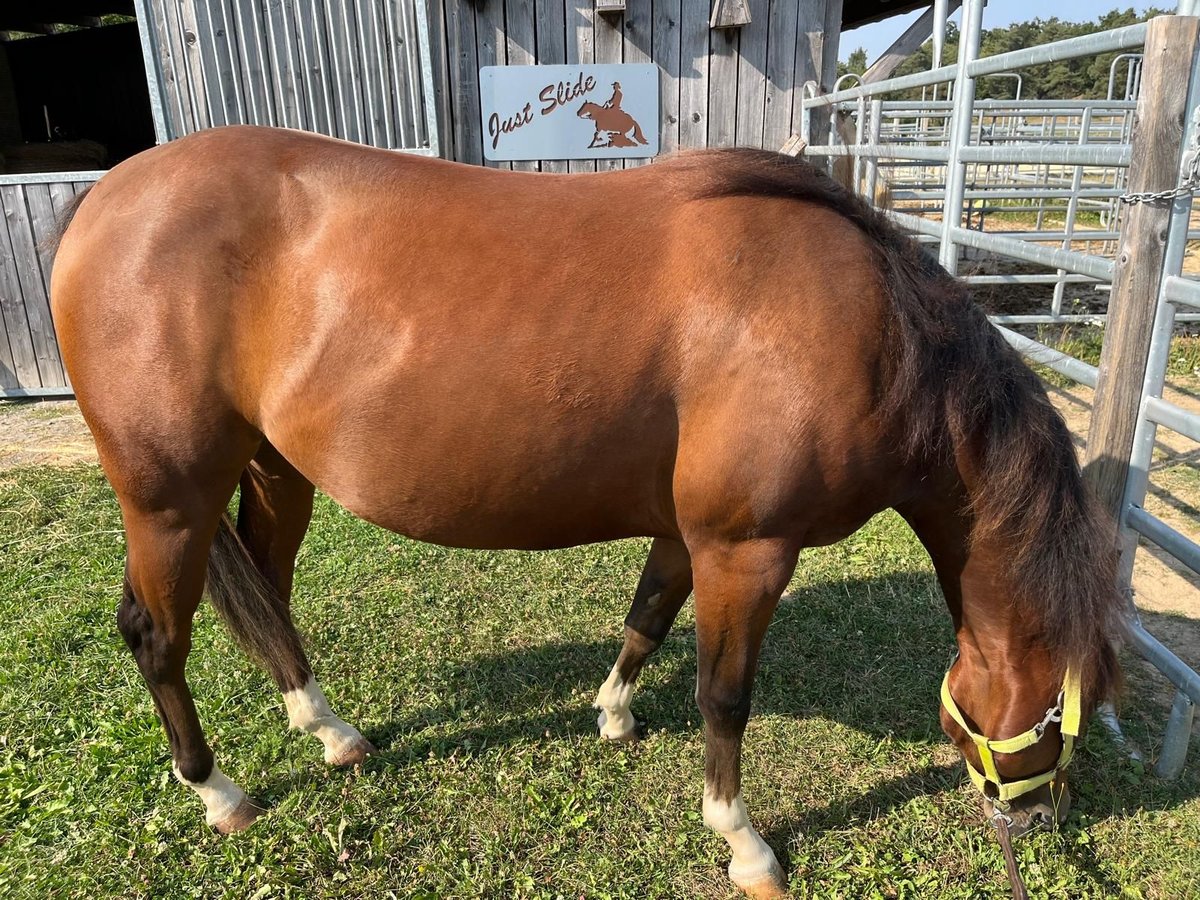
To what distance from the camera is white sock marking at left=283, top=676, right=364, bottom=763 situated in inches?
99.1

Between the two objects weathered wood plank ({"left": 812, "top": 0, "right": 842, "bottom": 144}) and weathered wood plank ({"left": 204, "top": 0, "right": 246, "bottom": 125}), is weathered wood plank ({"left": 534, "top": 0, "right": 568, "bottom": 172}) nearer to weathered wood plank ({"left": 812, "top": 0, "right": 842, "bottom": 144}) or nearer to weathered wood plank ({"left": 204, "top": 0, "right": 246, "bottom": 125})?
weathered wood plank ({"left": 812, "top": 0, "right": 842, "bottom": 144})

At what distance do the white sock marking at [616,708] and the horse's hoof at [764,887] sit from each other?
2.17 ft

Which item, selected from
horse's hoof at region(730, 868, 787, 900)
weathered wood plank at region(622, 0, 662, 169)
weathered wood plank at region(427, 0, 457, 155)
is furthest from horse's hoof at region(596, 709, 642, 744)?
weathered wood plank at region(427, 0, 457, 155)

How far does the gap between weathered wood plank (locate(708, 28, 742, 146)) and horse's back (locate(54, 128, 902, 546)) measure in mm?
4050

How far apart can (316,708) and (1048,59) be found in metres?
3.32

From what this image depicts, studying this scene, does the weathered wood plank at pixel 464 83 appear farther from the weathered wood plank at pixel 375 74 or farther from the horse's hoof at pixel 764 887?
the horse's hoof at pixel 764 887

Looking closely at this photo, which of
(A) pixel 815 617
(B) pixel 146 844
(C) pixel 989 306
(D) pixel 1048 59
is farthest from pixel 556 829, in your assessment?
(C) pixel 989 306

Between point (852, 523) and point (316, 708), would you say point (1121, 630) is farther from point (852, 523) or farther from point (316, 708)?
point (316, 708)

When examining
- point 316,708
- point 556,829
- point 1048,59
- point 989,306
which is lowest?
point 556,829

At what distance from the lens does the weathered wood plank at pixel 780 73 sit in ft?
17.8

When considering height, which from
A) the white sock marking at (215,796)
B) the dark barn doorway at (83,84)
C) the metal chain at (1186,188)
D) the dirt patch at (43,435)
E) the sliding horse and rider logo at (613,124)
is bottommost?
the white sock marking at (215,796)

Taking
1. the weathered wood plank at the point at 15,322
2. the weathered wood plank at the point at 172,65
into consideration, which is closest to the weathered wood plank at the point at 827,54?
the weathered wood plank at the point at 172,65

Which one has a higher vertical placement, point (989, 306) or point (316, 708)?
point (989, 306)

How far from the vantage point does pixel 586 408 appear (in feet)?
5.79
